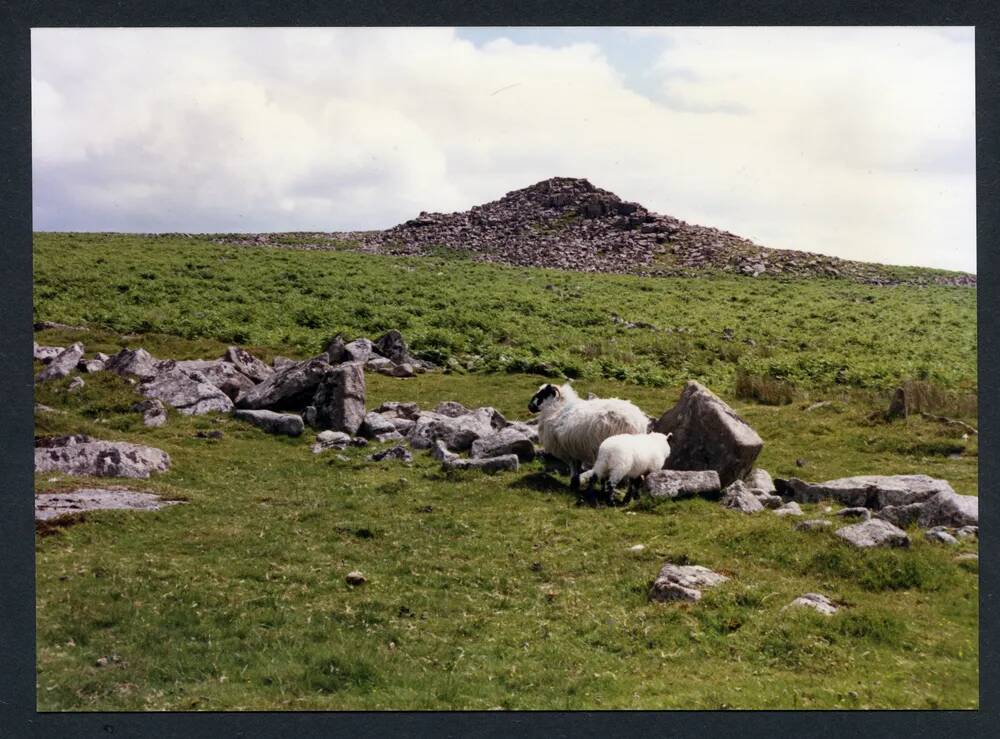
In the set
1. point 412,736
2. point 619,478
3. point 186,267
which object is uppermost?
point 186,267

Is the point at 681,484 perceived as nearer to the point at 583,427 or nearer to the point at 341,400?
the point at 583,427

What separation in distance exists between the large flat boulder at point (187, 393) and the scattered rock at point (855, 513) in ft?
53.0

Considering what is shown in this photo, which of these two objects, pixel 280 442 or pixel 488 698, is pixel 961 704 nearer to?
pixel 488 698

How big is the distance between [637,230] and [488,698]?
3064 inches

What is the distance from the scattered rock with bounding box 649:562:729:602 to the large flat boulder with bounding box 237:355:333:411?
523 inches

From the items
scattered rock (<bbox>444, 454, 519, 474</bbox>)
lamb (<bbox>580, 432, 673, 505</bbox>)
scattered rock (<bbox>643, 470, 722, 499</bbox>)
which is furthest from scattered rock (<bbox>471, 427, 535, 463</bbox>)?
scattered rock (<bbox>643, 470, 722, 499</bbox>)

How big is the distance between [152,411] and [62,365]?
4212 mm

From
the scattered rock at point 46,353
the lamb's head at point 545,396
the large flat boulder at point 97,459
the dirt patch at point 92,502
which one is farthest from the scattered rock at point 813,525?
the scattered rock at point 46,353

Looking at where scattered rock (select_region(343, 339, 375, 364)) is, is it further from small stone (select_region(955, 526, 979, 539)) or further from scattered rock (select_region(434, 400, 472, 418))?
small stone (select_region(955, 526, 979, 539))

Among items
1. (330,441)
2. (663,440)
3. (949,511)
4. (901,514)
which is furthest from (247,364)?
(949,511)

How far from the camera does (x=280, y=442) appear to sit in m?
21.6

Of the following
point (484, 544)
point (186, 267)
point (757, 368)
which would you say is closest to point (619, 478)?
point (484, 544)

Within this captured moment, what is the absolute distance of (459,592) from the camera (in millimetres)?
13273

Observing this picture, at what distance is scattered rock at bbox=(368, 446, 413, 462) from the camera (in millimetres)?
20359
